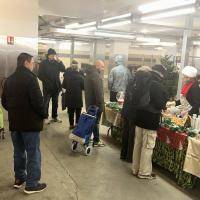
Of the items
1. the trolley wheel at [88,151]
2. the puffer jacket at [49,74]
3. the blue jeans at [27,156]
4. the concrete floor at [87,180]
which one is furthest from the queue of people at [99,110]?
the puffer jacket at [49,74]

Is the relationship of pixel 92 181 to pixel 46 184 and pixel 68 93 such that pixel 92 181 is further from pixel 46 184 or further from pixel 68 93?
pixel 68 93

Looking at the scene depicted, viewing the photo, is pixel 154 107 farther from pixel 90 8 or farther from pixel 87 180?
pixel 90 8

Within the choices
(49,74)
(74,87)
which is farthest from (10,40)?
(74,87)

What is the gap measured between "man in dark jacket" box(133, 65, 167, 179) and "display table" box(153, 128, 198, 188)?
0.71 feet

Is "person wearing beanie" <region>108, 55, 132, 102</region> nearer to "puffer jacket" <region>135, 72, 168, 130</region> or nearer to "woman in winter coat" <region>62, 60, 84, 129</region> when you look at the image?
"woman in winter coat" <region>62, 60, 84, 129</region>

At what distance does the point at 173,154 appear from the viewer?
369cm

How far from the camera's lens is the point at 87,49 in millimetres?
17516

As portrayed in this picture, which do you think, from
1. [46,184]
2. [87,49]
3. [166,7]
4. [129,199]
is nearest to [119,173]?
[129,199]

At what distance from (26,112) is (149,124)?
4.84ft

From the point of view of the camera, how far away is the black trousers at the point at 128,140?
4125 millimetres

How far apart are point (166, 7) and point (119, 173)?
286cm

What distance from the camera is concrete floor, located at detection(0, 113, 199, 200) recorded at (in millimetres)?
3260

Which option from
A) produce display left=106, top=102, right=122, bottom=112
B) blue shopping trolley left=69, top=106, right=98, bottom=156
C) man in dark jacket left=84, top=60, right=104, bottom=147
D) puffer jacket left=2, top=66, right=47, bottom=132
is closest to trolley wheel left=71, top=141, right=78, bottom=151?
blue shopping trolley left=69, top=106, right=98, bottom=156

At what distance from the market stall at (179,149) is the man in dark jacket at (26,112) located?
1.64 metres
